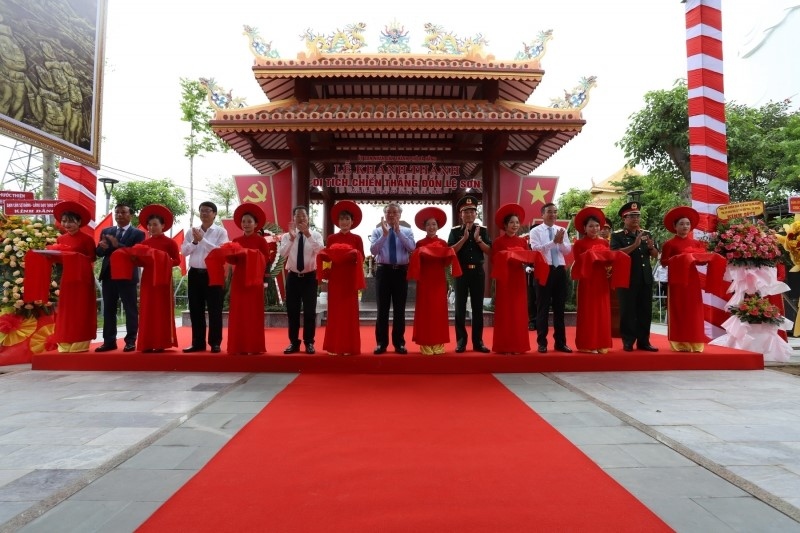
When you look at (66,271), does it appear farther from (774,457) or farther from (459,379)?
(774,457)

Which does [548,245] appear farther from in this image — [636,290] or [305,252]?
[305,252]

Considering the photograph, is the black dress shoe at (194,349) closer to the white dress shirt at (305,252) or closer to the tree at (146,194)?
the white dress shirt at (305,252)

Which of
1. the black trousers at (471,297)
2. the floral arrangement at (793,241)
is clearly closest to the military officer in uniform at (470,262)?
the black trousers at (471,297)

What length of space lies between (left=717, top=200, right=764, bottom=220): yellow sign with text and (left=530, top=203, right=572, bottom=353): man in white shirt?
225 cm

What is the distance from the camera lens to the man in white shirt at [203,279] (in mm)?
4688

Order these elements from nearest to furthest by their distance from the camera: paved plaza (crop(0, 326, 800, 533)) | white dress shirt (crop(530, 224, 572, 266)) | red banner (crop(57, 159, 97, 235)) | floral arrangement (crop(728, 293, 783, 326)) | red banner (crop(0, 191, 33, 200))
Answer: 1. paved plaza (crop(0, 326, 800, 533))
2. white dress shirt (crop(530, 224, 572, 266))
3. floral arrangement (crop(728, 293, 783, 326))
4. red banner (crop(57, 159, 97, 235))
5. red banner (crop(0, 191, 33, 200))

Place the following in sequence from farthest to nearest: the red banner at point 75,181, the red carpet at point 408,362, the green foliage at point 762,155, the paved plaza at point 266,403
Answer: the green foliage at point 762,155 → the red banner at point 75,181 → the red carpet at point 408,362 → the paved plaza at point 266,403

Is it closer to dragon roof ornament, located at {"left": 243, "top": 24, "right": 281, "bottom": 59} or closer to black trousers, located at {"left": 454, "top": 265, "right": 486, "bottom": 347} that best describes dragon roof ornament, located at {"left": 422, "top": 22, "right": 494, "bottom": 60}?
dragon roof ornament, located at {"left": 243, "top": 24, "right": 281, "bottom": 59}

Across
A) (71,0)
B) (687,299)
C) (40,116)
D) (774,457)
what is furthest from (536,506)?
(71,0)

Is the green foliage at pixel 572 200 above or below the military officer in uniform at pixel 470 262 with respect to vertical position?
above

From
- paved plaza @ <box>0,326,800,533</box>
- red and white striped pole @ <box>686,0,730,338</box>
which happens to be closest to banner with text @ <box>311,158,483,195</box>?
red and white striped pole @ <box>686,0,730,338</box>

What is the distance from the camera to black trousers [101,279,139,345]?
4.82 m

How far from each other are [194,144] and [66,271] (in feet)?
51.7

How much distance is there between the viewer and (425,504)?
1.76m
